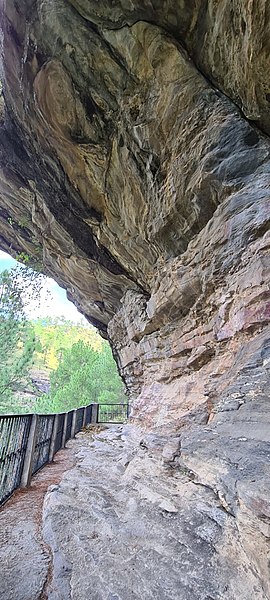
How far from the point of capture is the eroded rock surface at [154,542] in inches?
85.7

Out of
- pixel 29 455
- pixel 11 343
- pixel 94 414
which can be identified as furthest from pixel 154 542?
pixel 11 343

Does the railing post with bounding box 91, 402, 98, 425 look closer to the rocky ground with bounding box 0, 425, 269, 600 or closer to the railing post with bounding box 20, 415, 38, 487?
the railing post with bounding box 20, 415, 38, 487

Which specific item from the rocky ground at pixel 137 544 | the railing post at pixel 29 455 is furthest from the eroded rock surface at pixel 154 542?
the railing post at pixel 29 455

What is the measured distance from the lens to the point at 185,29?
17.0 ft

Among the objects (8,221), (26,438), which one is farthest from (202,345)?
(8,221)

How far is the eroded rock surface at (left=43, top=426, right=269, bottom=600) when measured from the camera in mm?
2178

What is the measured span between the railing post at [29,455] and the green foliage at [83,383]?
15.3 meters

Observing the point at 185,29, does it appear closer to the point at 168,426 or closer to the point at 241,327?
the point at 241,327

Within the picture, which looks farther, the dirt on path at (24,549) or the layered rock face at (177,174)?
the layered rock face at (177,174)

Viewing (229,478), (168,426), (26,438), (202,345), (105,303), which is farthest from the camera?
(105,303)

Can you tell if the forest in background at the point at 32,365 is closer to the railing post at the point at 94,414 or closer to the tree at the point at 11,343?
the tree at the point at 11,343

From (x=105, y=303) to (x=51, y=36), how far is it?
26.4 feet

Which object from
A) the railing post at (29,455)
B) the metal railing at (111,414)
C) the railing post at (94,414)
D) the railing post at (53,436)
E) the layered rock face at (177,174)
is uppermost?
the layered rock face at (177,174)

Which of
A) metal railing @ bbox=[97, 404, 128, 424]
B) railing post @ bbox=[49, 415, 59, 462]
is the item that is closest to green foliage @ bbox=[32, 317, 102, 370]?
metal railing @ bbox=[97, 404, 128, 424]
